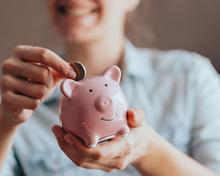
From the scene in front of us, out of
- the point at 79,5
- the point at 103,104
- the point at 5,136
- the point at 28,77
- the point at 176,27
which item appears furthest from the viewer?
the point at 176,27

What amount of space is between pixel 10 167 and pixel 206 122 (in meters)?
0.38

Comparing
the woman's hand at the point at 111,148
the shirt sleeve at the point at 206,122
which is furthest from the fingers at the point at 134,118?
the shirt sleeve at the point at 206,122

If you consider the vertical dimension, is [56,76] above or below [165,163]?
above

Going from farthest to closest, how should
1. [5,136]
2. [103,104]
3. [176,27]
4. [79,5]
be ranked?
[176,27] < [79,5] < [5,136] < [103,104]

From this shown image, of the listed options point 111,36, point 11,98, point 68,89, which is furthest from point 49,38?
point 68,89

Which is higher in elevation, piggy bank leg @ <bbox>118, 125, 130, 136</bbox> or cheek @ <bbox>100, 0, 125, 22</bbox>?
piggy bank leg @ <bbox>118, 125, 130, 136</bbox>

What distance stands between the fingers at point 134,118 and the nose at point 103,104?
0.13 feet

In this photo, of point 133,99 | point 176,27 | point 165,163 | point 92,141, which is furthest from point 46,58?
point 176,27

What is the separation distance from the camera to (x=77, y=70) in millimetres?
607

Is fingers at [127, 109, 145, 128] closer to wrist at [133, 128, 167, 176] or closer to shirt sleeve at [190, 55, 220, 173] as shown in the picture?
wrist at [133, 128, 167, 176]

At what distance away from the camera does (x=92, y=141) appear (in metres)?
0.55

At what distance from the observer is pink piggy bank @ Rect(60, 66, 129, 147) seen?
547 mm

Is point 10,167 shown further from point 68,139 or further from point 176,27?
point 176,27

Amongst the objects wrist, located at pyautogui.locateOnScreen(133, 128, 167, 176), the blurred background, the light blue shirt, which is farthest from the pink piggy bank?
the blurred background
